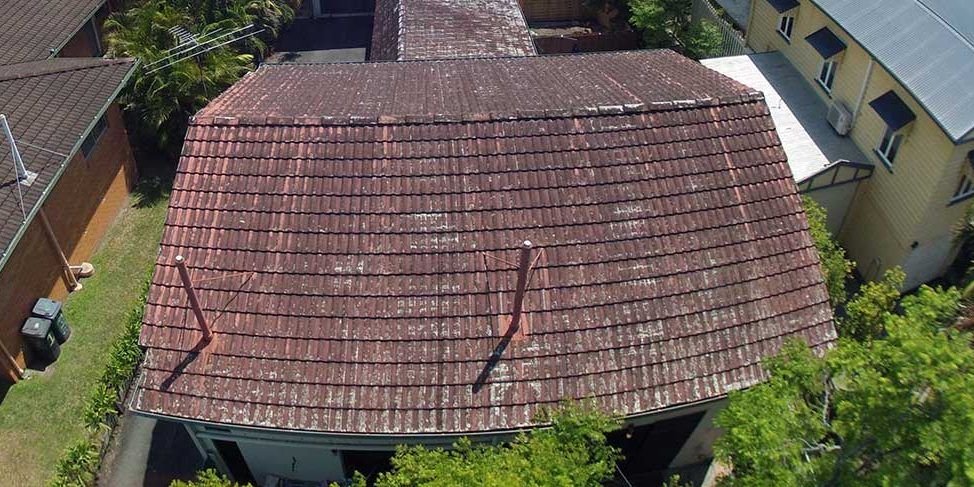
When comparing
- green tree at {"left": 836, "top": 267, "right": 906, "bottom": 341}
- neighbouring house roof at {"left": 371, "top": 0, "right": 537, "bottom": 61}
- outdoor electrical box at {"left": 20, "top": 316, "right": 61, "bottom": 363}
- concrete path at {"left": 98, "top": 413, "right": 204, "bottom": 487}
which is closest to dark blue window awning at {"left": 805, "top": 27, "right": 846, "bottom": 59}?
green tree at {"left": 836, "top": 267, "right": 906, "bottom": 341}

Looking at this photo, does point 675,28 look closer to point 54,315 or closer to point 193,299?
point 193,299

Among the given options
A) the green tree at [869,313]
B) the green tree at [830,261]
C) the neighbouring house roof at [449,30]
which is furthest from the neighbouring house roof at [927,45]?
the neighbouring house roof at [449,30]

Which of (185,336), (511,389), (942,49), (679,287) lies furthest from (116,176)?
(942,49)

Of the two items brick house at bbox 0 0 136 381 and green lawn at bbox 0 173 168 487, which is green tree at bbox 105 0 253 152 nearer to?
brick house at bbox 0 0 136 381

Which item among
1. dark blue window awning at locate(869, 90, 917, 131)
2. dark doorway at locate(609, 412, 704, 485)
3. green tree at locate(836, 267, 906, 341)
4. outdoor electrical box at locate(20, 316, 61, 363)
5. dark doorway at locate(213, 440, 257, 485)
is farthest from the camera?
outdoor electrical box at locate(20, 316, 61, 363)

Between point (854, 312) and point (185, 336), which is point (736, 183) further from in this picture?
point (185, 336)

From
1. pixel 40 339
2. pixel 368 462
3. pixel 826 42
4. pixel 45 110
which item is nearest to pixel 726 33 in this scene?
pixel 826 42
